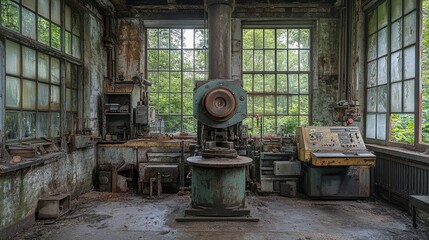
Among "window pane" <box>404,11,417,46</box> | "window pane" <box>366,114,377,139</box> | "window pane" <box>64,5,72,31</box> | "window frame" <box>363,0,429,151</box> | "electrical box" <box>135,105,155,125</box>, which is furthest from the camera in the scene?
"electrical box" <box>135,105,155,125</box>

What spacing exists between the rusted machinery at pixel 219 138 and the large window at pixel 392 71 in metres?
2.54

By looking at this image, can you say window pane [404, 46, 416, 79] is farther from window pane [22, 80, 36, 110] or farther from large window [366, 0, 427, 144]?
window pane [22, 80, 36, 110]

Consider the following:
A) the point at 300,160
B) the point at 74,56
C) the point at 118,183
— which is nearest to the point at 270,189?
the point at 300,160

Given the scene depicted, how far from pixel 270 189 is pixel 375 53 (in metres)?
3.21

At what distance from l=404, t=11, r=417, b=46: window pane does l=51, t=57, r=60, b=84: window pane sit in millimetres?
5355

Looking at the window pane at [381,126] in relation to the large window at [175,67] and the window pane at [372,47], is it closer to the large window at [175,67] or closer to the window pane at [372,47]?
the window pane at [372,47]

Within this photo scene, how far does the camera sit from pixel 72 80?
5.13m

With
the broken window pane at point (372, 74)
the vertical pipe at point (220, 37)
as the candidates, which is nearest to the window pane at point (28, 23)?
the vertical pipe at point (220, 37)

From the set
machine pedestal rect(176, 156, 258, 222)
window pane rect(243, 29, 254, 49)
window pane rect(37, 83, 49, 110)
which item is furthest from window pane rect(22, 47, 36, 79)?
window pane rect(243, 29, 254, 49)

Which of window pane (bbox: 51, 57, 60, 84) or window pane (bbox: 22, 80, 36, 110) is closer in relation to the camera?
window pane (bbox: 22, 80, 36, 110)

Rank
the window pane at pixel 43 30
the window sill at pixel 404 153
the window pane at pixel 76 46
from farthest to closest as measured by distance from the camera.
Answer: the window pane at pixel 76 46 < the window pane at pixel 43 30 < the window sill at pixel 404 153

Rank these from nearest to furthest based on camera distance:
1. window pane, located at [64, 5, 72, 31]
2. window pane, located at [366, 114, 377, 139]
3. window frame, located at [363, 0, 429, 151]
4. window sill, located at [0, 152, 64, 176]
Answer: window sill, located at [0, 152, 64, 176] → window frame, located at [363, 0, 429, 151] → window pane, located at [64, 5, 72, 31] → window pane, located at [366, 114, 377, 139]

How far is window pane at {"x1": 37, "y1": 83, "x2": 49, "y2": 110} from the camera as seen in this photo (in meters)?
4.19

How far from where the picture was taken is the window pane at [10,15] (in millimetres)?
3436
